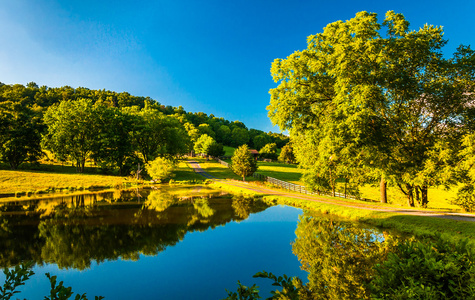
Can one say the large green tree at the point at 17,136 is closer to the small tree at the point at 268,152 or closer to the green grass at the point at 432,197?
the green grass at the point at 432,197

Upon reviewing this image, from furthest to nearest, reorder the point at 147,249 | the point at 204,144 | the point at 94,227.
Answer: the point at 204,144 < the point at 94,227 < the point at 147,249

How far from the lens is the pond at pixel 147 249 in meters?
7.75

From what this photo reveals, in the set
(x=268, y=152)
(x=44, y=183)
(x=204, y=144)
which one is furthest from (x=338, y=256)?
(x=268, y=152)

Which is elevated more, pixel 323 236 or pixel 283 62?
pixel 283 62

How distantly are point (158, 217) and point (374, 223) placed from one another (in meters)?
14.8

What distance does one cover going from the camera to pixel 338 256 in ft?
30.5

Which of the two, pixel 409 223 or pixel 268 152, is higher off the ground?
pixel 268 152

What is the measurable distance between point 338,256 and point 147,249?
8.55 m

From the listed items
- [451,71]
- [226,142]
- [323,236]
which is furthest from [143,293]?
[226,142]

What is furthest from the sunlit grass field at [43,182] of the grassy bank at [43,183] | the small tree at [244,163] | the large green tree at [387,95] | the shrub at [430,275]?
the shrub at [430,275]

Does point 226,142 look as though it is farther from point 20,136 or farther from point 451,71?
point 451,71

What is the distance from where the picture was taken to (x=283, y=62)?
2091 cm

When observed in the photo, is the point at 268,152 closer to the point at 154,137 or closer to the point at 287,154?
the point at 287,154

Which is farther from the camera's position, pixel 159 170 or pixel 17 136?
pixel 17 136
